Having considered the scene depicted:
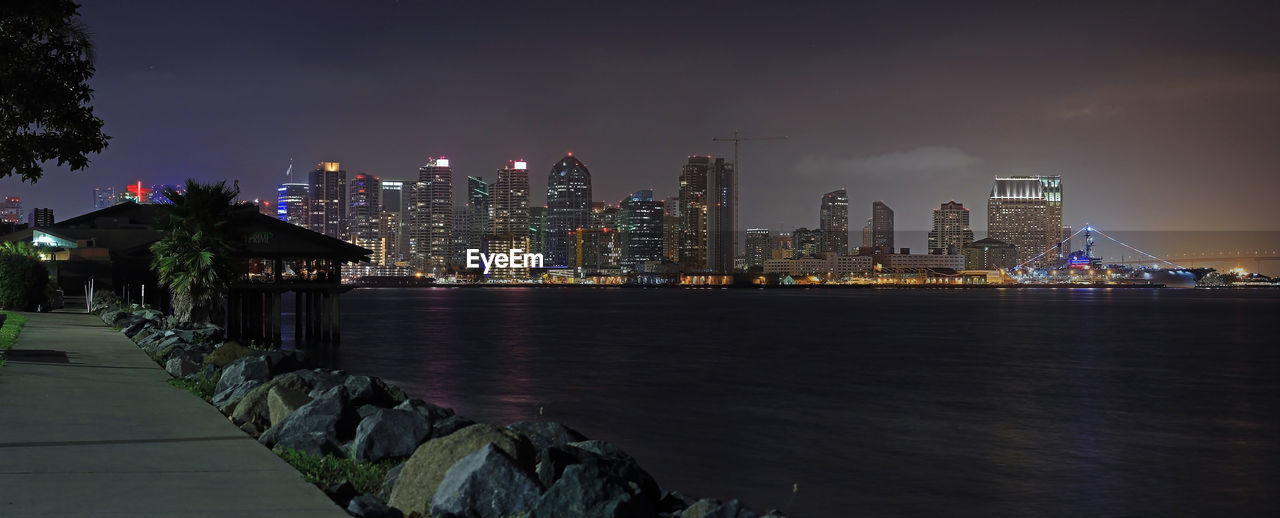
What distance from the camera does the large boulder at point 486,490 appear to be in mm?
9992

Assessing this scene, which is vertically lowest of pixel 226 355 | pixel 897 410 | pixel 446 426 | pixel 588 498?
pixel 897 410

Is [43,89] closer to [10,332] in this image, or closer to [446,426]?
[446,426]

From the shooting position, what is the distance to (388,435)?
13672 millimetres

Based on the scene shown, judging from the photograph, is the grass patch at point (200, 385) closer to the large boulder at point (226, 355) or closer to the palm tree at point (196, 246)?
the large boulder at point (226, 355)

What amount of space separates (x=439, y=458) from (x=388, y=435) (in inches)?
114

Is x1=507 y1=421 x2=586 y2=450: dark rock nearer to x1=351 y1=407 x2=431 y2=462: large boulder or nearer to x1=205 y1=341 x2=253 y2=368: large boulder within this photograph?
x1=351 y1=407 x2=431 y2=462: large boulder

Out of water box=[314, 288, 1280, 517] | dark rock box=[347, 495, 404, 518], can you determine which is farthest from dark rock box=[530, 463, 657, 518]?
water box=[314, 288, 1280, 517]

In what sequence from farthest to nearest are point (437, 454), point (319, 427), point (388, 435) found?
point (319, 427) → point (388, 435) → point (437, 454)

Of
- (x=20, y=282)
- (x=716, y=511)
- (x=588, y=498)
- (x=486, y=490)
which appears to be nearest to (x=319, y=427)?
(x=486, y=490)

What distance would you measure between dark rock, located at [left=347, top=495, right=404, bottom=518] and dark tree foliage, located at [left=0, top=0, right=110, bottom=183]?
37.0 feet

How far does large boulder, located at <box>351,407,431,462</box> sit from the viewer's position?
Result: 1338 cm

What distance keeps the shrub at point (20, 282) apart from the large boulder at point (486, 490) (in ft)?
128

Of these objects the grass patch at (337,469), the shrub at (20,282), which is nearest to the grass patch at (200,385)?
the grass patch at (337,469)

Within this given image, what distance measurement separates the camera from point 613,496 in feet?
33.8
